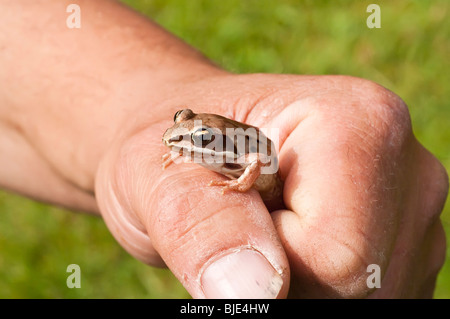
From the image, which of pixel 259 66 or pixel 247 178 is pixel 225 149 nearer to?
pixel 247 178

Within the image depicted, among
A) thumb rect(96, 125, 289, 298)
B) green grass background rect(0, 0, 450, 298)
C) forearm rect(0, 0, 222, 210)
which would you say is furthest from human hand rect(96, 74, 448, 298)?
green grass background rect(0, 0, 450, 298)

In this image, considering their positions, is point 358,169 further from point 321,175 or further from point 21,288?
point 21,288

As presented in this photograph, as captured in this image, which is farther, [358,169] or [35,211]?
[35,211]

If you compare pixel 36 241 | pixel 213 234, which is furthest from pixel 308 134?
pixel 36 241

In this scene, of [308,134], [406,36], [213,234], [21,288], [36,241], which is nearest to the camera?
[213,234]

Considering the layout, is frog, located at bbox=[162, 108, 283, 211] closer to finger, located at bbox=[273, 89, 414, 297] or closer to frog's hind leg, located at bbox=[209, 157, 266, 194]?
frog's hind leg, located at bbox=[209, 157, 266, 194]

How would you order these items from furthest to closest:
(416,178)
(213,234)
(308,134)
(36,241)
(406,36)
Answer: (406,36) → (36,241) → (416,178) → (308,134) → (213,234)
